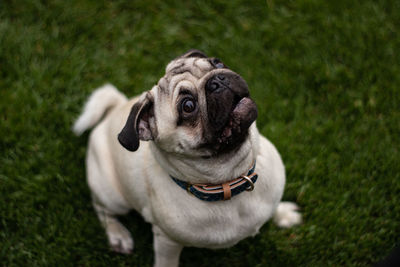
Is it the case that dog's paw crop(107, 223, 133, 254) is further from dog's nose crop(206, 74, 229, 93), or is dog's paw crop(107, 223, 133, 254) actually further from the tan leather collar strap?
dog's nose crop(206, 74, 229, 93)

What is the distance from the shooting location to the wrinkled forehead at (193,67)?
2.72 m

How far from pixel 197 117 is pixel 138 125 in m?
0.40

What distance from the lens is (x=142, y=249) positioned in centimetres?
380

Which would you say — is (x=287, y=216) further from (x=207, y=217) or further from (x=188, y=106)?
(x=188, y=106)

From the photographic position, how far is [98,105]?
3867mm

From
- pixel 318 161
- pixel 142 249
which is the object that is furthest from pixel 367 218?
pixel 142 249

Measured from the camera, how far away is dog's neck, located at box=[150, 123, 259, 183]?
259 centimetres

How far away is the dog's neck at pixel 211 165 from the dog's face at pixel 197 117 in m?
0.07

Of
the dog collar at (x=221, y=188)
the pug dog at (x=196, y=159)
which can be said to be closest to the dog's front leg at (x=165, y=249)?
the pug dog at (x=196, y=159)

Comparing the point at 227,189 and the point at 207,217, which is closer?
the point at 227,189

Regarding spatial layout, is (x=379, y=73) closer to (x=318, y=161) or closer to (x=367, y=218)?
(x=318, y=161)

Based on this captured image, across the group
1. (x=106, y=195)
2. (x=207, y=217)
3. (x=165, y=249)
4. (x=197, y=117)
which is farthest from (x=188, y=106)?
(x=106, y=195)

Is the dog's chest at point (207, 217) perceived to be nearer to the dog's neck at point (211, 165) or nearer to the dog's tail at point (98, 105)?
the dog's neck at point (211, 165)

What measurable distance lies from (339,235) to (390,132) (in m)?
1.30
